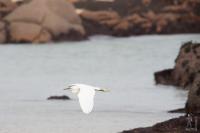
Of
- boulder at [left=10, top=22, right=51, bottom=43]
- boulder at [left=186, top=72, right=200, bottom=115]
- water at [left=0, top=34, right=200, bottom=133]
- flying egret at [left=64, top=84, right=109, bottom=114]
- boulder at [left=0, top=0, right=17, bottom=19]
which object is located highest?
flying egret at [left=64, top=84, right=109, bottom=114]

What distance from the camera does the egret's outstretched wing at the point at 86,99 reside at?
14527 millimetres

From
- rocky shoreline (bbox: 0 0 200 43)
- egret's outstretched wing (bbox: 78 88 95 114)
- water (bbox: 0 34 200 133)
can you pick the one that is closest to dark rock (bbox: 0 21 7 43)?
rocky shoreline (bbox: 0 0 200 43)

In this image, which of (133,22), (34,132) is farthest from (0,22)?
(34,132)

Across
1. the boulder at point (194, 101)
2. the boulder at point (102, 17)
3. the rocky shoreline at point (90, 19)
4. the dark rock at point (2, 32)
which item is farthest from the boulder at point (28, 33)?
the boulder at point (194, 101)

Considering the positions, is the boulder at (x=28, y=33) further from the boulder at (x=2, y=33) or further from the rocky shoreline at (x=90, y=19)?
the boulder at (x=2, y=33)

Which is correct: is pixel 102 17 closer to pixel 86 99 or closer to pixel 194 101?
pixel 194 101

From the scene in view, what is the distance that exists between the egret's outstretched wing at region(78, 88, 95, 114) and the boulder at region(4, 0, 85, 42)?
4259 centimetres

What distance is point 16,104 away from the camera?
73.7ft

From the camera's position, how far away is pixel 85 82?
29859 mm

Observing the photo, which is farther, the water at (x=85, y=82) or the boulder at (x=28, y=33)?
the boulder at (x=28, y=33)

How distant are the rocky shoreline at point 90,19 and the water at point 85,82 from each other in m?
5.20

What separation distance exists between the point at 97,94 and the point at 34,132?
927 centimetres

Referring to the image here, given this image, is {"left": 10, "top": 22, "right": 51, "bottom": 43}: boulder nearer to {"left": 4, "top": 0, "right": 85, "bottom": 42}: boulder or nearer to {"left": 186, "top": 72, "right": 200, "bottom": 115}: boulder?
{"left": 4, "top": 0, "right": 85, "bottom": 42}: boulder

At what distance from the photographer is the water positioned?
1845cm
